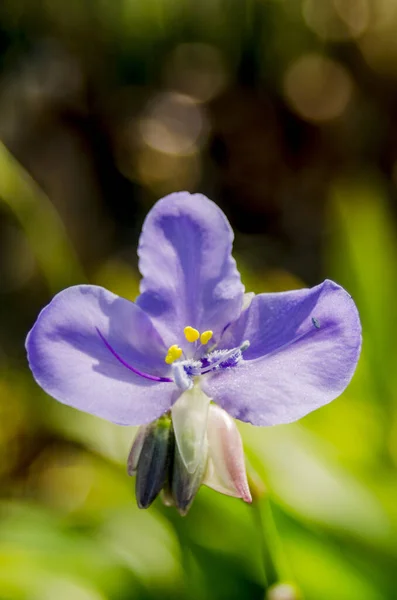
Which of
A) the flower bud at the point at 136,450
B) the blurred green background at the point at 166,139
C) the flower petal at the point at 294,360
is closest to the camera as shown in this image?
the flower petal at the point at 294,360

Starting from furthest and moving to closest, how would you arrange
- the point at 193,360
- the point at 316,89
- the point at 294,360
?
the point at 316,89 < the point at 193,360 < the point at 294,360

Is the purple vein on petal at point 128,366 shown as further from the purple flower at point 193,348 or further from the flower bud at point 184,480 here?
the flower bud at point 184,480

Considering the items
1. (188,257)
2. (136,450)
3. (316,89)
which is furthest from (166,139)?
(136,450)

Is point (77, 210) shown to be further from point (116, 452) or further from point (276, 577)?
point (276, 577)

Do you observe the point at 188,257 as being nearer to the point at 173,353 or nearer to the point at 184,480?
the point at 173,353

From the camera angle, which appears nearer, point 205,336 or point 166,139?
point 205,336

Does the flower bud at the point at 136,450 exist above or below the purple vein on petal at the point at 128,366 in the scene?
below

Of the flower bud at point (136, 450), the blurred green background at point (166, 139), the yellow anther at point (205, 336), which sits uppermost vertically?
the yellow anther at point (205, 336)

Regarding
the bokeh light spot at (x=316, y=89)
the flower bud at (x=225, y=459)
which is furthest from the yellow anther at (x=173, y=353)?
the bokeh light spot at (x=316, y=89)

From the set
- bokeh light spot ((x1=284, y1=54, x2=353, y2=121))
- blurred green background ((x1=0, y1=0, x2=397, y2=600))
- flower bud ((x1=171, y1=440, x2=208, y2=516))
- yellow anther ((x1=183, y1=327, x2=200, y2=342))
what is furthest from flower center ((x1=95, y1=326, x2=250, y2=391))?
bokeh light spot ((x1=284, y1=54, x2=353, y2=121))
